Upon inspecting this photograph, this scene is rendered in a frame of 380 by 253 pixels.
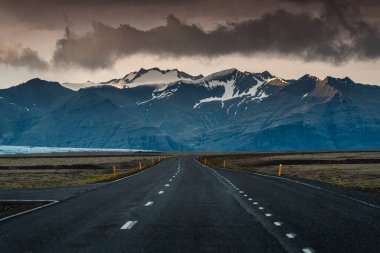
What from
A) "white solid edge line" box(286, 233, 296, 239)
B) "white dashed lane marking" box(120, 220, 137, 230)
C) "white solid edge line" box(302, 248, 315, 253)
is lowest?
"white solid edge line" box(302, 248, 315, 253)

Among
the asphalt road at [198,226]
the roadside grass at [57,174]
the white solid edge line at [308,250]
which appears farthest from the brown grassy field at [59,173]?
the white solid edge line at [308,250]

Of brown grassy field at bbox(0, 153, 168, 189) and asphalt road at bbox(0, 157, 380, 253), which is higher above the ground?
brown grassy field at bbox(0, 153, 168, 189)

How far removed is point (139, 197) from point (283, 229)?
1235cm

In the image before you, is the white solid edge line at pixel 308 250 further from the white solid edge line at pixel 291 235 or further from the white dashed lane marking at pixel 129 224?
the white dashed lane marking at pixel 129 224

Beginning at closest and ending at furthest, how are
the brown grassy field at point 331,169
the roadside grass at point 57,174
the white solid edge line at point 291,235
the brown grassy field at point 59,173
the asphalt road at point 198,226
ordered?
the asphalt road at point 198,226 → the white solid edge line at point 291,235 → the brown grassy field at point 331,169 → the roadside grass at point 57,174 → the brown grassy field at point 59,173

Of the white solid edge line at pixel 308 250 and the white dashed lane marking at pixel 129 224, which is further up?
the white dashed lane marking at pixel 129 224

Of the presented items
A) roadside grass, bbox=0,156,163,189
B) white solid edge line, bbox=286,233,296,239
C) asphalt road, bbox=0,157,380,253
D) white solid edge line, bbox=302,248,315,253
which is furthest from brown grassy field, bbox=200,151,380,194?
white solid edge line, bbox=302,248,315,253

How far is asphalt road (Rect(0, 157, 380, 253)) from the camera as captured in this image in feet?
40.3

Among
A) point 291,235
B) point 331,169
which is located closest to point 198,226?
point 291,235

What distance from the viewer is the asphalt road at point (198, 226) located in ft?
40.3

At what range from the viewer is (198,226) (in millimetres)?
15688

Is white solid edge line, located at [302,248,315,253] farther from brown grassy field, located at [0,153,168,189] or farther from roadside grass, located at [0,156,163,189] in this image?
brown grassy field, located at [0,153,168,189]

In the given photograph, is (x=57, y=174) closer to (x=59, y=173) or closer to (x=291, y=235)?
(x=59, y=173)

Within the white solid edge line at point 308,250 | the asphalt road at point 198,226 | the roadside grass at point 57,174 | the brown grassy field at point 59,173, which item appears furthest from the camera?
the brown grassy field at point 59,173
